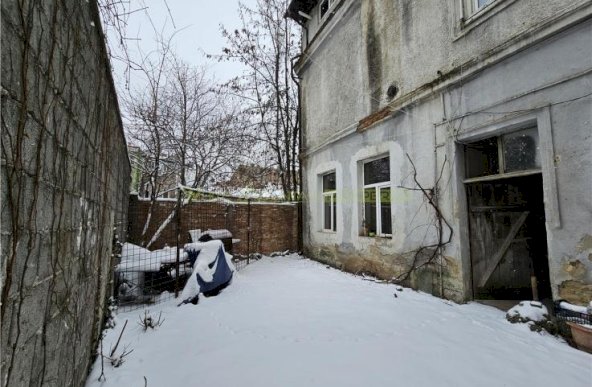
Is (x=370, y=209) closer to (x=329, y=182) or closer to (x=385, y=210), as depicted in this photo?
(x=385, y=210)

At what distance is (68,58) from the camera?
1.53 m

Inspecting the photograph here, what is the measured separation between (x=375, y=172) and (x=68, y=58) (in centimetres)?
588

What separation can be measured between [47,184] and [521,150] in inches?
190

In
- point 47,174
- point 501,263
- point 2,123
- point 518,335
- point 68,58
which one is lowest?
point 518,335

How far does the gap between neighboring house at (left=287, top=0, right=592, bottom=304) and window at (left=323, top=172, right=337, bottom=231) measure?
468 mm

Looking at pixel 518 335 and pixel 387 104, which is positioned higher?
pixel 387 104

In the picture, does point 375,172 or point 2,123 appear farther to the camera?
point 375,172

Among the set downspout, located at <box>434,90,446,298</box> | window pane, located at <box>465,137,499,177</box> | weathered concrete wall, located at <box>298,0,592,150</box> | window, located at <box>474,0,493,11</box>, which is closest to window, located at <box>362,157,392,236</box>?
weathered concrete wall, located at <box>298,0,592,150</box>

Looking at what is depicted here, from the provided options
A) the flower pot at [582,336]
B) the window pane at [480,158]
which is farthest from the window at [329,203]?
the flower pot at [582,336]

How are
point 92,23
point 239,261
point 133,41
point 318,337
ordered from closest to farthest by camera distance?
point 92,23 → point 133,41 → point 318,337 → point 239,261

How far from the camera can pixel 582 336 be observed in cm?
287

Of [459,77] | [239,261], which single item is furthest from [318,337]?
[239,261]

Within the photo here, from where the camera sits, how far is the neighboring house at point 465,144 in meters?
3.25

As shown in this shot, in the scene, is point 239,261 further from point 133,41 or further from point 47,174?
point 47,174
